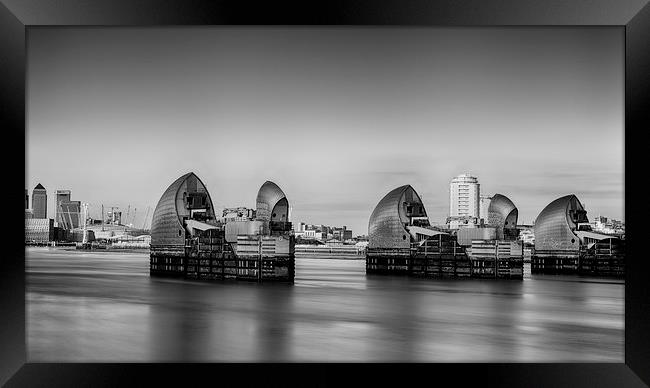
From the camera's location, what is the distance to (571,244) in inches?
1388

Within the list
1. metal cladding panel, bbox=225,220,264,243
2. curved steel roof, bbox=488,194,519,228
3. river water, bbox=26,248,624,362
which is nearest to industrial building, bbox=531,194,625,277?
curved steel roof, bbox=488,194,519,228

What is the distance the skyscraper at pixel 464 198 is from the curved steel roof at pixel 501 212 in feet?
5.87

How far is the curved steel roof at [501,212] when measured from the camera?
113 feet

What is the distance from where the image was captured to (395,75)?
15.3 m

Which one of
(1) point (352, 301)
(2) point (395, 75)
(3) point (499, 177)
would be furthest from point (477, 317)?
(3) point (499, 177)

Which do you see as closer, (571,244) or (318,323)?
(318,323)

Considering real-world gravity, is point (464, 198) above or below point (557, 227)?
above

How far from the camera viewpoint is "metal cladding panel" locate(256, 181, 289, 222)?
25891 millimetres

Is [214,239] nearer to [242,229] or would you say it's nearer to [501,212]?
[242,229]

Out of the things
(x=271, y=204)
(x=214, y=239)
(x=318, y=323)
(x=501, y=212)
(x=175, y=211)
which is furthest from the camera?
(x=501, y=212)

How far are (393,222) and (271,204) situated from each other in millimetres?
10605
